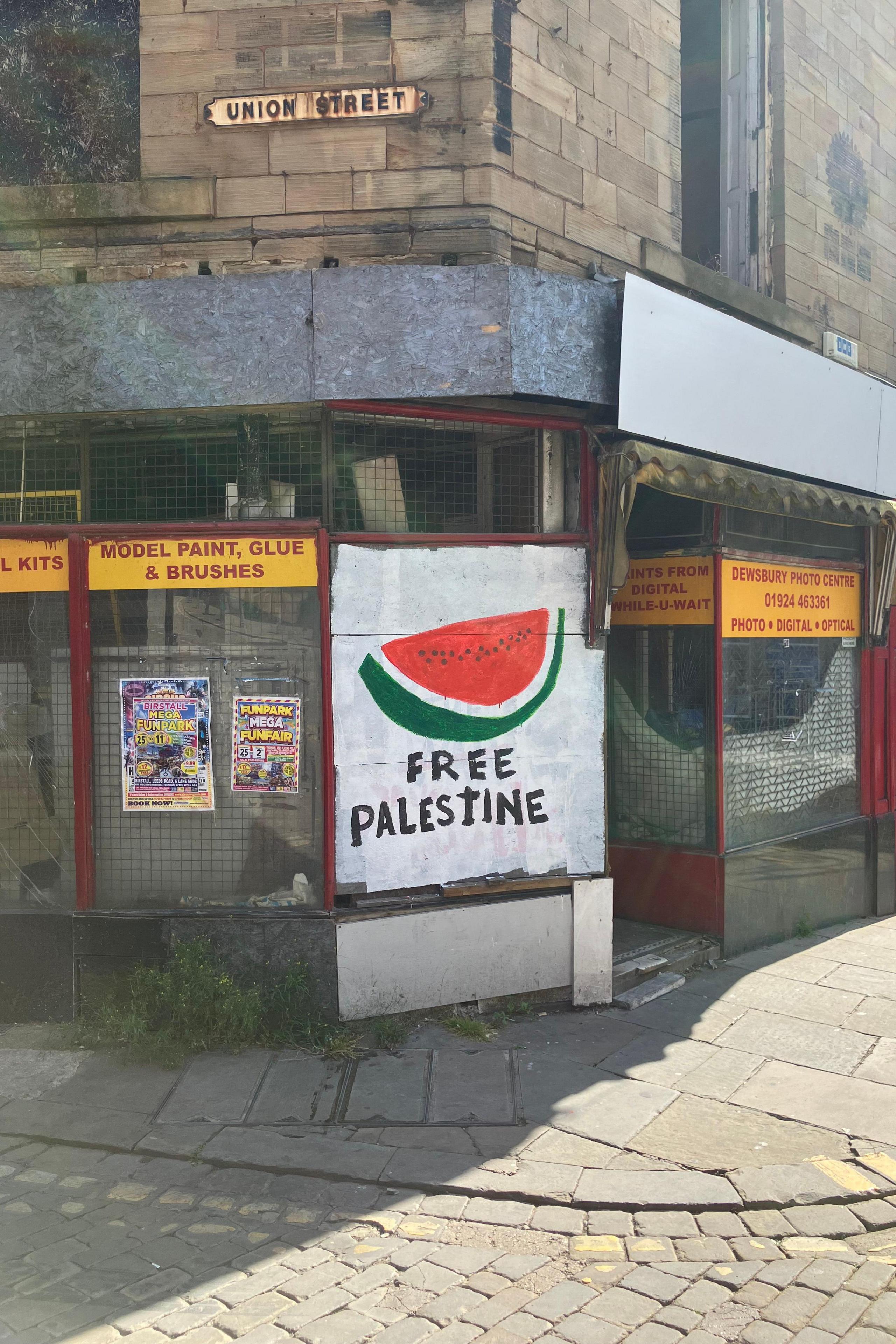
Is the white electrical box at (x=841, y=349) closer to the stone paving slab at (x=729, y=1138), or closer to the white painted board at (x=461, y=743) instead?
the white painted board at (x=461, y=743)

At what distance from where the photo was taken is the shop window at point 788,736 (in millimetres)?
8023

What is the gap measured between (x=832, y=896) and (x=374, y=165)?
6.53 metres

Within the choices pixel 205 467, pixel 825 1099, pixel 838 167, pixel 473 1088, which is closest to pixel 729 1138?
pixel 825 1099

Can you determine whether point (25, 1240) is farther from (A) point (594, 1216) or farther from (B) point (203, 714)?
(B) point (203, 714)

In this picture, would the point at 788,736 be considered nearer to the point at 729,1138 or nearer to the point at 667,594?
the point at 667,594

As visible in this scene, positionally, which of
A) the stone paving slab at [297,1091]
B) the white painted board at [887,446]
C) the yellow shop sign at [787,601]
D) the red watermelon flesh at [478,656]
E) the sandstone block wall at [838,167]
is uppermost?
the sandstone block wall at [838,167]

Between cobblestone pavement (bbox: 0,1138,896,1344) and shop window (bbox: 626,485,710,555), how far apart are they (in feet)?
15.3

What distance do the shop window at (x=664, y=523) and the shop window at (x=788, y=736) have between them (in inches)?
32.3

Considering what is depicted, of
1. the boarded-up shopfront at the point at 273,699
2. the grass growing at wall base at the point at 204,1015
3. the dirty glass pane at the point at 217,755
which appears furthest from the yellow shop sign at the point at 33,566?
the grass growing at wall base at the point at 204,1015

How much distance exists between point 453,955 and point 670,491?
10.2 feet

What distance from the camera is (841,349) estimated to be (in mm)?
9523

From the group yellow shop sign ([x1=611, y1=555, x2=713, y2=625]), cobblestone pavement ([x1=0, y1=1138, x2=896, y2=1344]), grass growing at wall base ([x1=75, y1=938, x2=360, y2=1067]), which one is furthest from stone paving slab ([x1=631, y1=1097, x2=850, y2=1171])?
yellow shop sign ([x1=611, y1=555, x2=713, y2=625])

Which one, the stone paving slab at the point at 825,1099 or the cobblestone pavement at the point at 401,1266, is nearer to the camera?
the cobblestone pavement at the point at 401,1266

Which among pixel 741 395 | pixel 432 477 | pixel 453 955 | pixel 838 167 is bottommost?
pixel 453 955
